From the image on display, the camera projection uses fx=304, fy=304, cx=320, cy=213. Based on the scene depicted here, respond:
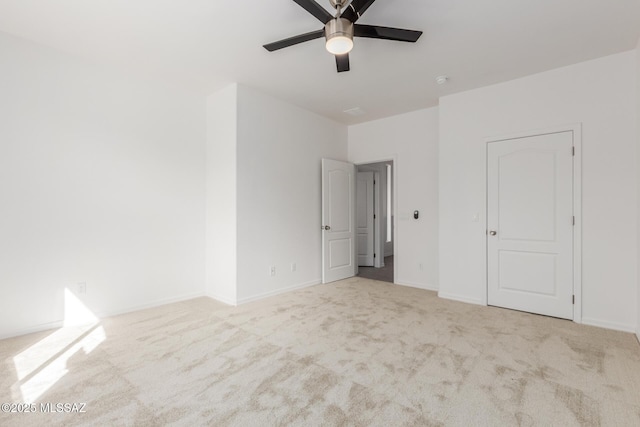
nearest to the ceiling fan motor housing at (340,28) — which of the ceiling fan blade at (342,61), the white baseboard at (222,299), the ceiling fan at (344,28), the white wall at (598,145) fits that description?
the ceiling fan at (344,28)

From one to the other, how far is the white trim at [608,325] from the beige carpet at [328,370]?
140mm

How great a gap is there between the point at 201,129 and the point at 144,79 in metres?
0.87

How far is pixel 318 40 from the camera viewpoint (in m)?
2.87

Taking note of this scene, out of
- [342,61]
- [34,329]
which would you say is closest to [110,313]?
[34,329]

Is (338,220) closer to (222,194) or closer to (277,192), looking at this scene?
(277,192)

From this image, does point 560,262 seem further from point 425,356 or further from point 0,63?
point 0,63

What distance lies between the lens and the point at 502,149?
376 centimetres

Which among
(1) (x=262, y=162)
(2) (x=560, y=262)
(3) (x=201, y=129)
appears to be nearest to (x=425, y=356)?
(2) (x=560, y=262)

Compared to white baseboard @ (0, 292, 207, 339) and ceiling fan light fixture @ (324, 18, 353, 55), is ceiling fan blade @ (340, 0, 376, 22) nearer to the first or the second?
ceiling fan light fixture @ (324, 18, 353, 55)

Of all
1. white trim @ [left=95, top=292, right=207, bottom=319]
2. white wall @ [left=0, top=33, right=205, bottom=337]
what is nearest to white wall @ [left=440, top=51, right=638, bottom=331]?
white trim @ [left=95, top=292, right=207, bottom=319]

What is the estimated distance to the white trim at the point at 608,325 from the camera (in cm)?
302

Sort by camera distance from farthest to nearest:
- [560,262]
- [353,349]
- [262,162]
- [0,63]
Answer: [262,162] < [560,262] < [0,63] < [353,349]

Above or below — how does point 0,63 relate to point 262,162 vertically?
above

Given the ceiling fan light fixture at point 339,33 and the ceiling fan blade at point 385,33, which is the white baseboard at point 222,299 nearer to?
the ceiling fan light fixture at point 339,33
